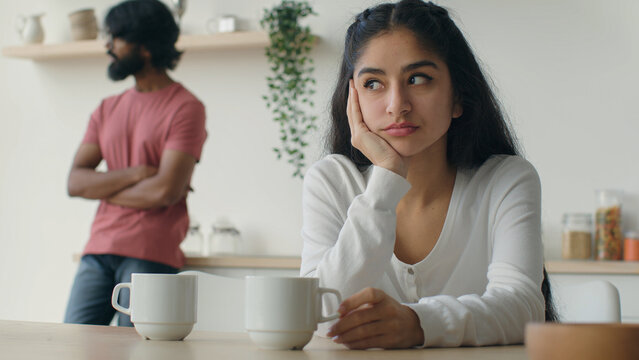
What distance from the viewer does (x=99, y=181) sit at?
2.45 m

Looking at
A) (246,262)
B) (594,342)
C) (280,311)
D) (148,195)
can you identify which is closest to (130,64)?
(148,195)

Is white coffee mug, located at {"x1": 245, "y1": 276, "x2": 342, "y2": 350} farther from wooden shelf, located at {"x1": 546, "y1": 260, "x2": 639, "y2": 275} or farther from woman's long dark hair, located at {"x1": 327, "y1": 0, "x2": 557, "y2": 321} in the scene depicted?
wooden shelf, located at {"x1": 546, "y1": 260, "x2": 639, "y2": 275}

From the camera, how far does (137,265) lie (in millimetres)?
2330

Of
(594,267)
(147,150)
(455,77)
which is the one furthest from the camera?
(594,267)

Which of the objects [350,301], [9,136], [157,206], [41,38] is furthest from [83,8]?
[350,301]

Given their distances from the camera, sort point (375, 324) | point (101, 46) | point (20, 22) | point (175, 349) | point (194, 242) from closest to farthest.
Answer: point (175, 349) < point (375, 324) < point (194, 242) < point (101, 46) < point (20, 22)

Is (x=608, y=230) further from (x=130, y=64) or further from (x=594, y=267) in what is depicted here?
(x=130, y=64)

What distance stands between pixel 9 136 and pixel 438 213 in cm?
296

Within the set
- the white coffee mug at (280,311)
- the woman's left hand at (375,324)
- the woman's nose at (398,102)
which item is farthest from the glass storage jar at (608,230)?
the white coffee mug at (280,311)

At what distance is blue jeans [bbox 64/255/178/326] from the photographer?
90.4 inches

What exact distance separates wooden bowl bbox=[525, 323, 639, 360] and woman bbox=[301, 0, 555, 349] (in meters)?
0.58

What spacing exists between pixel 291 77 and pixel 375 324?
246 cm

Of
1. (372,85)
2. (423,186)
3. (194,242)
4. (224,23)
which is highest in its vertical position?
(224,23)

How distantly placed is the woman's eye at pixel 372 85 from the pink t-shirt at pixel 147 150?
3.51 feet
